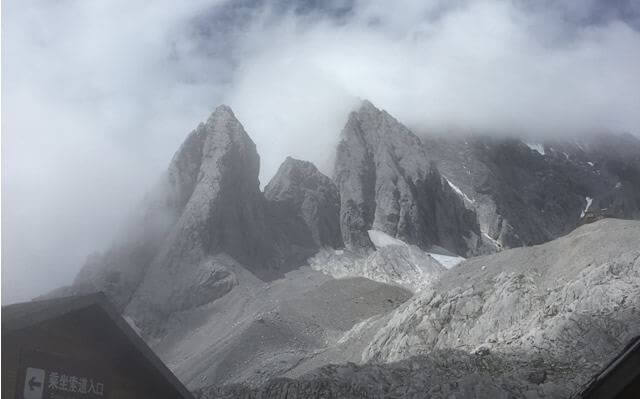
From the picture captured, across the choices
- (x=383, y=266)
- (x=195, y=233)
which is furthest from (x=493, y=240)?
(x=195, y=233)

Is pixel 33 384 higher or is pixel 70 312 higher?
pixel 70 312

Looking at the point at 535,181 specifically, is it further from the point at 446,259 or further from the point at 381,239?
the point at 381,239

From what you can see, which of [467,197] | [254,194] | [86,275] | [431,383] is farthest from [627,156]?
[431,383]

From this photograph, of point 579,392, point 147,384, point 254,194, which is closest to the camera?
point 579,392

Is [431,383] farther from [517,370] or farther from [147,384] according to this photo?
[147,384]

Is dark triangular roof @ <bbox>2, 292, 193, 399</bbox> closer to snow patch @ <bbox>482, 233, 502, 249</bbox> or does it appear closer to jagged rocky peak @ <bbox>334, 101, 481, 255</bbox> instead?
jagged rocky peak @ <bbox>334, 101, 481, 255</bbox>

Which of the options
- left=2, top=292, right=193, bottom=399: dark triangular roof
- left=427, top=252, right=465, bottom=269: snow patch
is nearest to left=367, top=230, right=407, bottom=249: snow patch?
left=427, top=252, right=465, bottom=269: snow patch
